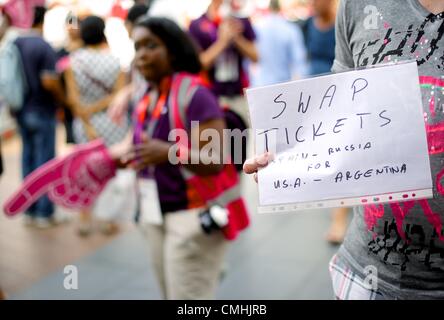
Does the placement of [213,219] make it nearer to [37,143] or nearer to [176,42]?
[176,42]

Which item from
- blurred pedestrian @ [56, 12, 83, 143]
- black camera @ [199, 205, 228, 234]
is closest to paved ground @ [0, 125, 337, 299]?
blurred pedestrian @ [56, 12, 83, 143]

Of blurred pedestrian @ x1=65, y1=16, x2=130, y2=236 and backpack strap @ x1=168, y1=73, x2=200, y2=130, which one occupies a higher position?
blurred pedestrian @ x1=65, y1=16, x2=130, y2=236

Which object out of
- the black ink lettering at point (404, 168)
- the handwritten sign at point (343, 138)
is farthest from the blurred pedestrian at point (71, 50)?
the black ink lettering at point (404, 168)

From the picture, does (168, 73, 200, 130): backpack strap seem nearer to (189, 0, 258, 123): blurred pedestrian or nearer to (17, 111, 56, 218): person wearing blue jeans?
(189, 0, 258, 123): blurred pedestrian

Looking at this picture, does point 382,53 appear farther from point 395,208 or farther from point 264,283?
point 264,283

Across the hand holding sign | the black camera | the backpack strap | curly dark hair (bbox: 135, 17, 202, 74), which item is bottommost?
the black camera

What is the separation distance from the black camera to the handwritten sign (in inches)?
33.6

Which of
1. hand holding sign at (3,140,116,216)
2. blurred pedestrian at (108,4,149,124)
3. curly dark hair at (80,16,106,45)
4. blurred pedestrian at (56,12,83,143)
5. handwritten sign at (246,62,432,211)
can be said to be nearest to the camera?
handwritten sign at (246,62,432,211)

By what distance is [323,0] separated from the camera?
4.43 meters

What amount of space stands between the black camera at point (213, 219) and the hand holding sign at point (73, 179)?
0.55 m

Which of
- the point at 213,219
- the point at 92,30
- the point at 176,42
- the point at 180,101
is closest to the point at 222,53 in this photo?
the point at 92,30

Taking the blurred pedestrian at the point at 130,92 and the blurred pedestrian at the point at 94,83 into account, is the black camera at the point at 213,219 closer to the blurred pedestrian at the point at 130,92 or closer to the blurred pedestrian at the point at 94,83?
the blurred pedestrian at the point at 130,92

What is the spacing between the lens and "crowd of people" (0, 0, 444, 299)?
1.37 meters
